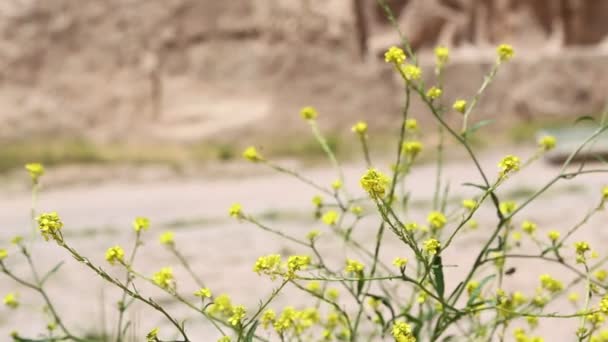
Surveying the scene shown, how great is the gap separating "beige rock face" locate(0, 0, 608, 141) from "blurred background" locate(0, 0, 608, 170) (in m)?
0.01

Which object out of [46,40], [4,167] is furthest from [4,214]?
[46,40]

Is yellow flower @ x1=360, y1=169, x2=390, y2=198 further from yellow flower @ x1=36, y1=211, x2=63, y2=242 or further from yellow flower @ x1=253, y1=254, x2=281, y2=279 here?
yellow flower @ x1=36, y1=211, x2=63, y2=242

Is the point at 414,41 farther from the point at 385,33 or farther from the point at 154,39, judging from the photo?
the point at 154,39

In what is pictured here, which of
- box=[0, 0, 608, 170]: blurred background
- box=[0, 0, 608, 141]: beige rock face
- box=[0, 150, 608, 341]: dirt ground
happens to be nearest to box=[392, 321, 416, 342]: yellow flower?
box=[0, 150, 608, 341]: dirt ground

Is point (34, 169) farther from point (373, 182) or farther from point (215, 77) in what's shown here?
point (215, 77)

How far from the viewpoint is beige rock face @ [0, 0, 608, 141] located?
25.2 feet

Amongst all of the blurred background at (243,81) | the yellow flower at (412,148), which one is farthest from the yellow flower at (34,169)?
Answer: the blurred background at (243,81)

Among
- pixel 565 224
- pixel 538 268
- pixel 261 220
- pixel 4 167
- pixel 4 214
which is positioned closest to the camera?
pixel 538 268

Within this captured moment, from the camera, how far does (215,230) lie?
388 cm

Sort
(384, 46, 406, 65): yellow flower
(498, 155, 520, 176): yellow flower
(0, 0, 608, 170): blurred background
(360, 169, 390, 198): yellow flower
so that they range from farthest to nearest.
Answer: (0, 0, 608, 170): blurred background, (384, 46, 406, 65): yellow flower, (498, 155, 520, 176): yellow flower, (360, 169, 390, 198): yellow flower

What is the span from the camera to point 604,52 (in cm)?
824

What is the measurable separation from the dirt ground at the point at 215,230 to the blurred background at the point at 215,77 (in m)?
1.29

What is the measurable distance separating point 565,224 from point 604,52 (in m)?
5.36

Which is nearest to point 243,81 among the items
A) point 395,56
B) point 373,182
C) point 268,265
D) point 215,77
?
point 215,77
